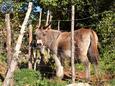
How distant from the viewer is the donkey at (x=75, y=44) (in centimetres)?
1212

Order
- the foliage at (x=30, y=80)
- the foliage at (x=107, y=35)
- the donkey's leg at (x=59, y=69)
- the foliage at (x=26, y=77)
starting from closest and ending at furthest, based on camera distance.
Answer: the foliage at (x=30, y=80) → the foliage at (x=26, y=77) → the donkey's leg at (x=59, y=69) → the foliage at (x=107, y=35)

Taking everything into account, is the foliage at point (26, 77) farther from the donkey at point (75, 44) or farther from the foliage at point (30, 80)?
the donkey at point (75, 44)

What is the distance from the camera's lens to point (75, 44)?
Result: 12117 millimetres

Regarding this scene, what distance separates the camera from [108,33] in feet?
53.3

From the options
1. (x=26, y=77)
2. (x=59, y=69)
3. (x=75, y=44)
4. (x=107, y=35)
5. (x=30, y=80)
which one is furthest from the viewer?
(x=107, y=35)

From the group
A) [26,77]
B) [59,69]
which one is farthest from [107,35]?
[26,77]

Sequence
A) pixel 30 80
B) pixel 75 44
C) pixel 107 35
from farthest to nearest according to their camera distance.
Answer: pixel 107 35 → pixel 75 44 → pixel 30 80

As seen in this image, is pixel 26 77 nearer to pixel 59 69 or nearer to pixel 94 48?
pixel 59 69

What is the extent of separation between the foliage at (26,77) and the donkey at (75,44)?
782 mm

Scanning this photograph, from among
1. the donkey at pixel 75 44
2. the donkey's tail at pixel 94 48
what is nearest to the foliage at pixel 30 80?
the donkey at pixel 75 44

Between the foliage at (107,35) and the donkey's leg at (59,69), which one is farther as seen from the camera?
the foliage at (107,35)

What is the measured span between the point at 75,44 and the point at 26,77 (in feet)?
5.86

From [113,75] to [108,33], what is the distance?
362cm

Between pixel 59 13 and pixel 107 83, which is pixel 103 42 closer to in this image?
pixel 59 13
